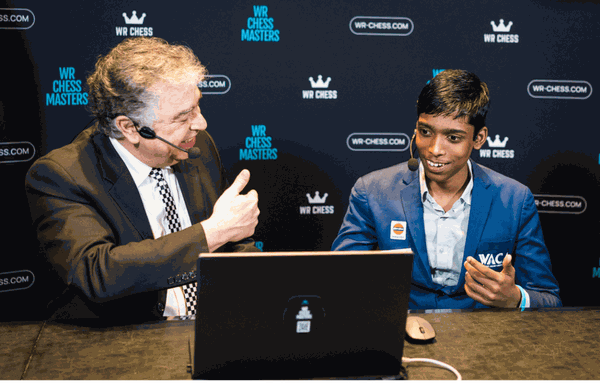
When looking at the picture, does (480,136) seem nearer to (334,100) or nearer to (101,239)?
(334,100)

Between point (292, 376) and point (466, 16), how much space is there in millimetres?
2628

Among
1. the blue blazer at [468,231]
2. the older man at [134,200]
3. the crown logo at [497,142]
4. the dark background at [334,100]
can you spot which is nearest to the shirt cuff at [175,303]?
the older man at [134,200]

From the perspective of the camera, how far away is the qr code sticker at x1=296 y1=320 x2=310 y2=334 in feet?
3.33

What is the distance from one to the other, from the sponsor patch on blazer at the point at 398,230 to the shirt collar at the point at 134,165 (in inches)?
40.4

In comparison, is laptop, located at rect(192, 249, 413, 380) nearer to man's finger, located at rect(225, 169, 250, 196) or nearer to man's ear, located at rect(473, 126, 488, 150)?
man's finger, located at rect(225, 169, 250, 196)

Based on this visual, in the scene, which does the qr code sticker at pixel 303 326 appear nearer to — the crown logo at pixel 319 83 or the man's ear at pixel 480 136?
the man's ear at pixel 480 136

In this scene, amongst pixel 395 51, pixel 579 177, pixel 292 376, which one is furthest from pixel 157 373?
pixel 579 177

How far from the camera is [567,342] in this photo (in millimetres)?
1294

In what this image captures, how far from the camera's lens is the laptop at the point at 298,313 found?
3.18ft

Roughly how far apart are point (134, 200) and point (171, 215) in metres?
0.17

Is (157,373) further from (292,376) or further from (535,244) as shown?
(535,244)

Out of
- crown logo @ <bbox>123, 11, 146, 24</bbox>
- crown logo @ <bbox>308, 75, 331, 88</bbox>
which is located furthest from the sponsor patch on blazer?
crown logo @ <bbox>123, 11, 146, 24</bbox>

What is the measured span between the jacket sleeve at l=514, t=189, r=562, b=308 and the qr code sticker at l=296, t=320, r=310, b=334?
1.13 m

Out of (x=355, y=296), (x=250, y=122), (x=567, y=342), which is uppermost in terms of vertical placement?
(x=250, y=122)
